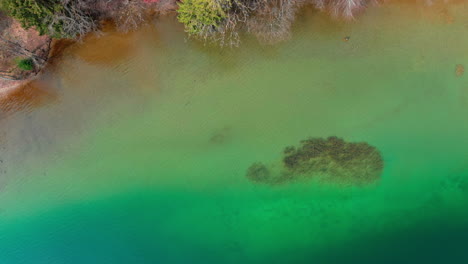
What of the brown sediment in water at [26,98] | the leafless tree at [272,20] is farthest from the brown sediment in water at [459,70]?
the brown sediment in water at [26,98]

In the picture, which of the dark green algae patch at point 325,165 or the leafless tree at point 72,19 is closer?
the leafless tree at point 72,19

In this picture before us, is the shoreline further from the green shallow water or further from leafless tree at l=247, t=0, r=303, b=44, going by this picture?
leafless tree at l=247, t=0, r=303, b=44

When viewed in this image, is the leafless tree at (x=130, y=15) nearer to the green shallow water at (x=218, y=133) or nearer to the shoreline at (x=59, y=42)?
the shoreline at (x=59, y=42)

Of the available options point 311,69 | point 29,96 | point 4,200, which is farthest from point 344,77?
point 4,200

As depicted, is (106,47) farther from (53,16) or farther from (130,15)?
(53,16)

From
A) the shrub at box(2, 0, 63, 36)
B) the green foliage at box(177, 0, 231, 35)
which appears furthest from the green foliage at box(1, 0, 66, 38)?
the green foliage at box(177, 0, 231, 35)

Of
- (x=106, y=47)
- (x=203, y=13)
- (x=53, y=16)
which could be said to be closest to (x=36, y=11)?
(x=53, y=16)
